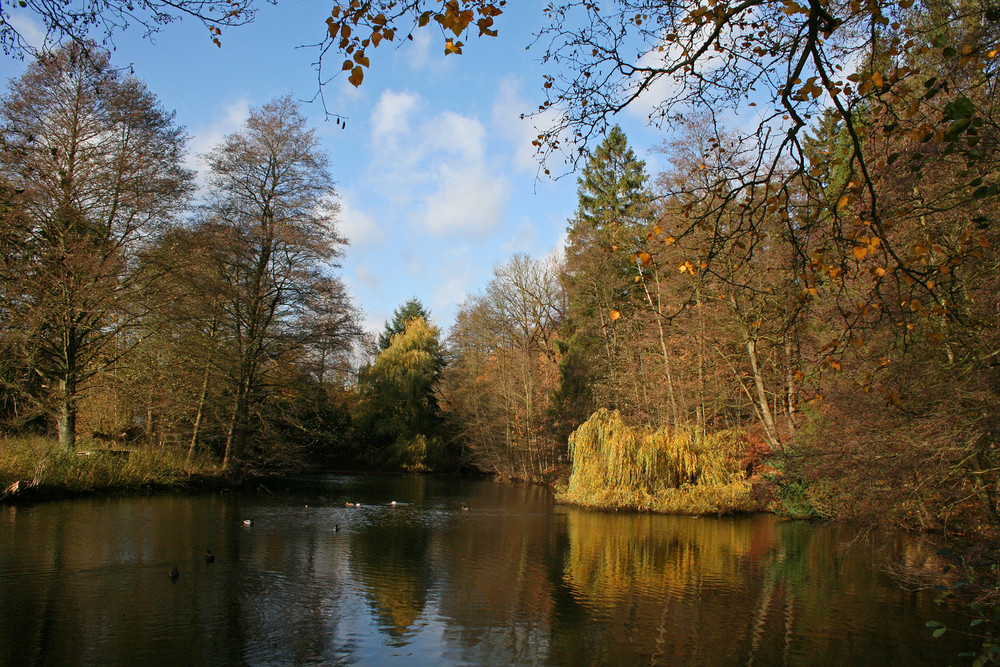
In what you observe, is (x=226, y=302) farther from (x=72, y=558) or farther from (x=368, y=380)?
(x=368, y=380)

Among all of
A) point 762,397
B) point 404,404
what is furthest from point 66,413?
point 404,404

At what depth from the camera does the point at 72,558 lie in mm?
8453

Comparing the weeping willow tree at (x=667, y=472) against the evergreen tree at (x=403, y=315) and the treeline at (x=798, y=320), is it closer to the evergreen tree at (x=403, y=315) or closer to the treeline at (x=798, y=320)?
the treeline at (x=798, y=320)

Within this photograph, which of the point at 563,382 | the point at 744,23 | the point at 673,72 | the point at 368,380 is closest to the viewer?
the point at 673,72

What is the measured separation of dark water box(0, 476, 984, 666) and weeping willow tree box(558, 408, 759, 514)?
8.48 feet

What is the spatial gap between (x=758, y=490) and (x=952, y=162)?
11670 millimetres

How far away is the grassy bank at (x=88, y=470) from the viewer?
12875 millimetres

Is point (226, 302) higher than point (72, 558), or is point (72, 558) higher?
point (226, 302)

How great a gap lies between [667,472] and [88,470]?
1375 centimetres

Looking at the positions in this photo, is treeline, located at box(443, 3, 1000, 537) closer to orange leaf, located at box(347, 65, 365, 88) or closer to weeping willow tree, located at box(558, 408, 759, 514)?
weeping willow tree, located at box(558, 408, 759, 514)

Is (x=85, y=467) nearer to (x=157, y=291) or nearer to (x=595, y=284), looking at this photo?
(x=157, y=291)

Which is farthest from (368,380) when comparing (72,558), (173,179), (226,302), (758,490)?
(72,558)

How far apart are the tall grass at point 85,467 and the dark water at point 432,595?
915 mm

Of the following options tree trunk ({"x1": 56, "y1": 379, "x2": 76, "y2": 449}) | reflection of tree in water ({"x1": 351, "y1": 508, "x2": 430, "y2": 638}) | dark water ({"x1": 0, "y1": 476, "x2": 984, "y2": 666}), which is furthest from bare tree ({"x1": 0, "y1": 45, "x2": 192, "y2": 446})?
reflection of tree in water ({"x1": 351, "y1": 508, "x2": 430, "y2": 638})
